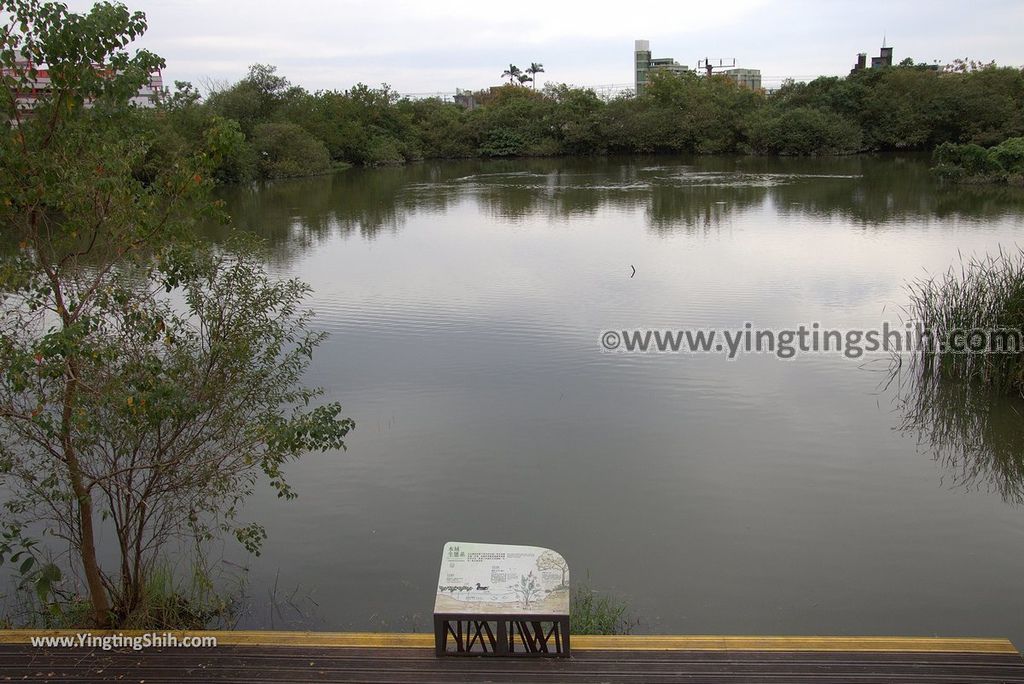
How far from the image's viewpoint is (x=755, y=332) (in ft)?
33.2

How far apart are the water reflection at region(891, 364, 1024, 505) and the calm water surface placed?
0.09 feet

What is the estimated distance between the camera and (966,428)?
7371 mm

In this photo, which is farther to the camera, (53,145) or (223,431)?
(223,431)

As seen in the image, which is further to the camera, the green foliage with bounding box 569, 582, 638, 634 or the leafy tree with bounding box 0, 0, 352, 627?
the green foliage with bounding box 569, 582, 638, 634

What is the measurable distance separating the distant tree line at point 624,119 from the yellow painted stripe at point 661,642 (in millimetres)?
27596

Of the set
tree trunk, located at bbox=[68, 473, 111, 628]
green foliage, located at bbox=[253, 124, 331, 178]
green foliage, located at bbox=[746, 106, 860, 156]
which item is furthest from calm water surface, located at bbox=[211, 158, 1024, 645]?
green foliage, located at bbox=[746, 106, 860, 156]

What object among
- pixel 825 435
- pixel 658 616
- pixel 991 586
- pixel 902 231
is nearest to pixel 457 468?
pixel 658 616

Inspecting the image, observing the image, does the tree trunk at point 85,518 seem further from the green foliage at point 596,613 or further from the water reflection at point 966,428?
the water reflection at point 966,428

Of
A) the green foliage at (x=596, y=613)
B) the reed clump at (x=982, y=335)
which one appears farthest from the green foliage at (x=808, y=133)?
the green foliage at (x=596, y=613)

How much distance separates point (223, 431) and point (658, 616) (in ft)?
8.04

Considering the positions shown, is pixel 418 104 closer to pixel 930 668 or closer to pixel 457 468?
pixel 457 468

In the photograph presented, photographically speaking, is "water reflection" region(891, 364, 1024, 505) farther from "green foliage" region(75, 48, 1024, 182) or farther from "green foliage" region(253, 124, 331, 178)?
"green foliage" region(253, 124, 331, 178)

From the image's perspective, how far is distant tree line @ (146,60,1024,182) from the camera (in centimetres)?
3509

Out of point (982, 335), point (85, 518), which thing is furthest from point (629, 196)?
point (85, 518)
